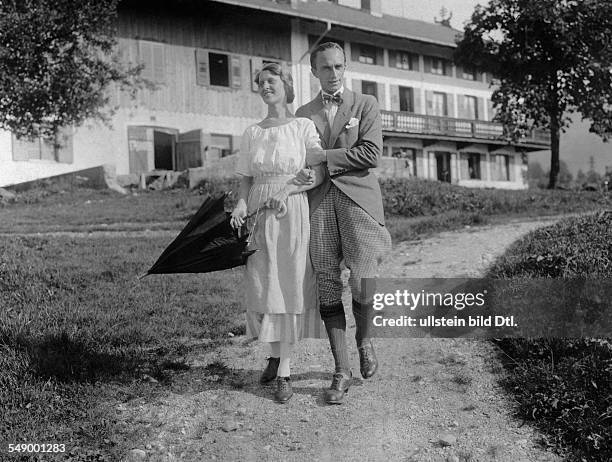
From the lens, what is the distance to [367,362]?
4352 mm

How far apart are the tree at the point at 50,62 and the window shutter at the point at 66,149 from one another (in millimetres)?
4201

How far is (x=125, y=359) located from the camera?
506 cm

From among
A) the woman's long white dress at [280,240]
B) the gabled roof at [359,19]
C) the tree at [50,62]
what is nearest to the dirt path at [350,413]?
the woman's long white dress at [280,240]

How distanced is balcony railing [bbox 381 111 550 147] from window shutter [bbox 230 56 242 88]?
6.18 metres

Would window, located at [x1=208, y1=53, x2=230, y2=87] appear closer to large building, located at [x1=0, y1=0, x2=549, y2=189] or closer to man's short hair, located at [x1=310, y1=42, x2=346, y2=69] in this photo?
large building, located at [x1=0, y1=0, x2=549, y2=189]

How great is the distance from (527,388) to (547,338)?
69 centimetres

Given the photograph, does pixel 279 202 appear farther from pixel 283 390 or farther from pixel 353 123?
pixel 283 390

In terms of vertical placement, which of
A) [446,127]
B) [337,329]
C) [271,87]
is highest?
[446,127]

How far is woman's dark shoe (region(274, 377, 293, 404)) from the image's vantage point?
4.24 m

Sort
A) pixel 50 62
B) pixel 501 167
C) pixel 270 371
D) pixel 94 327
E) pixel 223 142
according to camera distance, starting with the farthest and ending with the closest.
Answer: pixel 501 167 → pixel 223 142 → pixel 50 62 → pixel 94 327 → pixel 270 371

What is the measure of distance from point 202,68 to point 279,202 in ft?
63.4

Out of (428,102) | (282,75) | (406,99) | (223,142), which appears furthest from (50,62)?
(428,102)

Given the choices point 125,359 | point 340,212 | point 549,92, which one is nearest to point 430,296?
point 340,212
